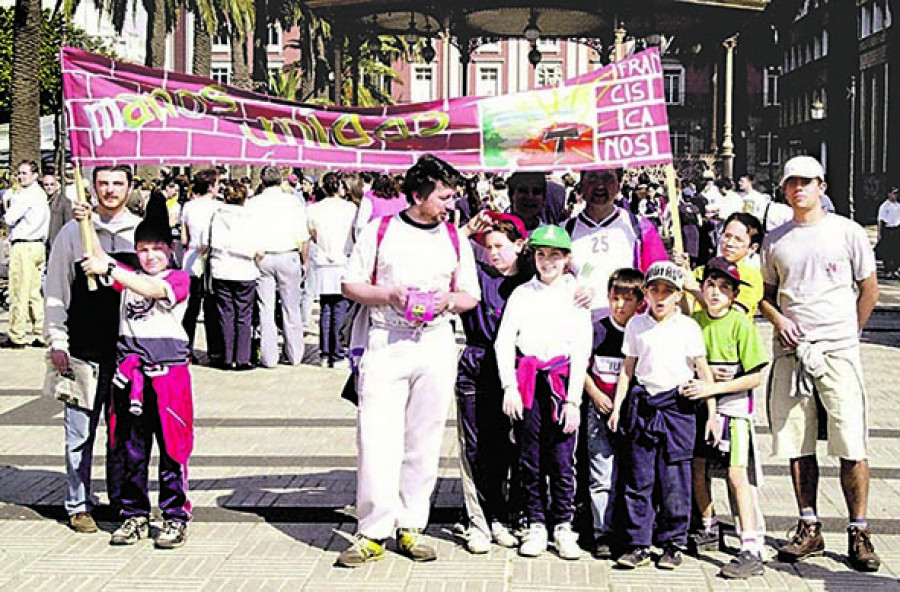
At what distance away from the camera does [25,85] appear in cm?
2398

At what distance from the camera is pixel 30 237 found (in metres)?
14.1

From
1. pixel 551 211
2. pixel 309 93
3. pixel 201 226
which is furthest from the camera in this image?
pixel 309 93

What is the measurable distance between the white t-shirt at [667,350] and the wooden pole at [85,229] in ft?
8.32

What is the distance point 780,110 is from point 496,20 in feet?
202

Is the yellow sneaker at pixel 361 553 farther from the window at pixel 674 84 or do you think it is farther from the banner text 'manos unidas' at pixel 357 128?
the window at pixel 674 84

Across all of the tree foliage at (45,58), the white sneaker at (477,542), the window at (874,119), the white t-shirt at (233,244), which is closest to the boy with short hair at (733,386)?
the white sneaker at (477,542)

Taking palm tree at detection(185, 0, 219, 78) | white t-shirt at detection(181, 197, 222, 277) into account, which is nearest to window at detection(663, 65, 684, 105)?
palm tree at detection(185, 0, 219, 78)

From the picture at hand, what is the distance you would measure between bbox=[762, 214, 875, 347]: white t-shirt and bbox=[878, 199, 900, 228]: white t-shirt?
64.6ft

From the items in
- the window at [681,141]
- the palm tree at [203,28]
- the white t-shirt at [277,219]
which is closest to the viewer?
the white t-shirt at [277,219]

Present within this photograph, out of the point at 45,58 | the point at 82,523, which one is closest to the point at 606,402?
the point at 82,523

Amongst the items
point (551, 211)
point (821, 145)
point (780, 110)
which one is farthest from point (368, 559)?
point (780, 110)

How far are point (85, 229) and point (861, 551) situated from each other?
3.84m

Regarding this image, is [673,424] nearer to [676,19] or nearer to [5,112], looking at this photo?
[676,19]

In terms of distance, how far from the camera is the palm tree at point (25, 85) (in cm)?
2347
